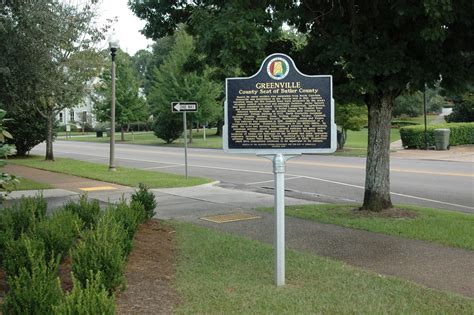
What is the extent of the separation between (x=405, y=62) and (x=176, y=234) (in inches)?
181

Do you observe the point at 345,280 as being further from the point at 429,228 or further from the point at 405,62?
the point at 405,62

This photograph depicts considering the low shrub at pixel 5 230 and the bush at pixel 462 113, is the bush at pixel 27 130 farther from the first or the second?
the bush at pixel 462 113

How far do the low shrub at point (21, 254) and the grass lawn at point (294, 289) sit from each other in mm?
1396

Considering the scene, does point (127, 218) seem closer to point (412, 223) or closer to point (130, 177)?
point (412, 223)

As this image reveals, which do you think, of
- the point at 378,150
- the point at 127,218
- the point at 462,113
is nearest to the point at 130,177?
the point at 378,150

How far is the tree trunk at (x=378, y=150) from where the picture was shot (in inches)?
379

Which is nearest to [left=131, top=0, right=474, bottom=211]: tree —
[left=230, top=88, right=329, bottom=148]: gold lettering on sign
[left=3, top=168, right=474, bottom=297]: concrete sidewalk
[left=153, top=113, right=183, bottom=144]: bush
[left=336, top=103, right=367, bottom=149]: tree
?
[left=3, top=168, right=474, bottom=297]: concrete sidewalk

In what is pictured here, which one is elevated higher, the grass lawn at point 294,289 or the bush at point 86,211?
the bush at point 86,211

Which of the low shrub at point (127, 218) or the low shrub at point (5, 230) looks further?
the low shrub at point (127, 218)

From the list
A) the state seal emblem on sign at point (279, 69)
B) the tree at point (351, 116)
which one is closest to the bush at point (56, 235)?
the state seal emblem on sign at point (279, 69)

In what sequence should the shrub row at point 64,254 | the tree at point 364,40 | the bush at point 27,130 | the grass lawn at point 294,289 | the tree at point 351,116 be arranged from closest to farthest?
the shrub row at point 64,254
the grass lawn at point 294,289
the tree at point 364,40
the bush at point 27,130
the tree at point 351,116

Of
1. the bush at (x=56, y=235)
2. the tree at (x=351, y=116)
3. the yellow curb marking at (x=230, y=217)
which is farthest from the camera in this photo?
the tree at (x=351, y=116)

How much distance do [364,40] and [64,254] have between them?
19.3ft

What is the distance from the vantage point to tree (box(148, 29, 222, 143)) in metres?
42.6
